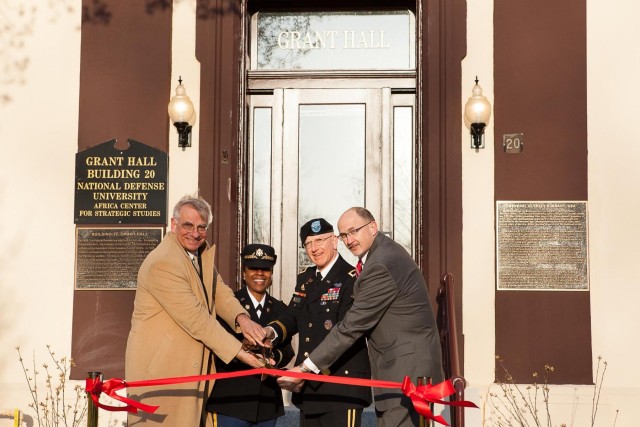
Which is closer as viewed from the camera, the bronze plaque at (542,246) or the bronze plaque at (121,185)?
the bronze plaque at (542,246)

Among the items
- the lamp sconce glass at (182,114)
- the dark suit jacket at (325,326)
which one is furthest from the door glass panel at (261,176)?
the dark suit jacket at (325,326)

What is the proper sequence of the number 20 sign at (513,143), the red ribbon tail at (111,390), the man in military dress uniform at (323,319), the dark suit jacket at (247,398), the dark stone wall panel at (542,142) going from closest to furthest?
the red ribbon tail at (111,390)
the man in military dress uniform at (323,319)
the dark suit jacket at (247,398)
the dark stone wall panel at (542,142)
the number 20 sign at (513,143)

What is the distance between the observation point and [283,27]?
908cm

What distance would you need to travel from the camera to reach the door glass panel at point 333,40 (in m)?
9.01

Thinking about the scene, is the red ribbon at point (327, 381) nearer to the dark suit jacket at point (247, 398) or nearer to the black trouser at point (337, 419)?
the dark suit jacket at point (247, 398)

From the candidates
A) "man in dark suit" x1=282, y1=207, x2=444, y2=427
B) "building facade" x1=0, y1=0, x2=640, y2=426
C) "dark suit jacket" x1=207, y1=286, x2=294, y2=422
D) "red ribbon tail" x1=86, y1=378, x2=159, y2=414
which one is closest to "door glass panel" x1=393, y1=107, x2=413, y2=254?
"building facade" x1=0, y1=0, x2=640, y2=426

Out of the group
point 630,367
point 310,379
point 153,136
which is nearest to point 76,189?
point 153,136

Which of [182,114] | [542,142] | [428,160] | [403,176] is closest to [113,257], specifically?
[182,114]

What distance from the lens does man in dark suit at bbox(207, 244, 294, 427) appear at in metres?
5.59

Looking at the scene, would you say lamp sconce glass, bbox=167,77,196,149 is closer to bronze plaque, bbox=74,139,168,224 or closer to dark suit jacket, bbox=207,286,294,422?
bronze plaque, bbox=74,139,168,224

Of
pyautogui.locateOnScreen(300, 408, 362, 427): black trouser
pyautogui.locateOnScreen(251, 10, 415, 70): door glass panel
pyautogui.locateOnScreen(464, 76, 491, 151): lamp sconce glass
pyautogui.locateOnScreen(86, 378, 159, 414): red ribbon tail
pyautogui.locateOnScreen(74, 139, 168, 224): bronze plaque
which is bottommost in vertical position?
pyautogui.locateOnScreen(300, 408, 362, 427): black trouser

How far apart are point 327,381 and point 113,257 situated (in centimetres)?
352

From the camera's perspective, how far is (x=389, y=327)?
5477 millimetres

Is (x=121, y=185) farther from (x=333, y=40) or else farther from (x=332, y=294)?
(x=332, y=294)
